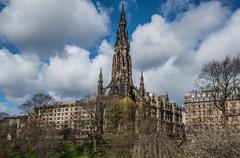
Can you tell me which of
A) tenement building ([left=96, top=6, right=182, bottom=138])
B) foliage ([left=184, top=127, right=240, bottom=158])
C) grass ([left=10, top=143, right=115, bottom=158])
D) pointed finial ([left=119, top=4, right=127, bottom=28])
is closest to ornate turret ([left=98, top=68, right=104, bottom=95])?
tenement building ([left=96, top=6, right=182, bottom=138])

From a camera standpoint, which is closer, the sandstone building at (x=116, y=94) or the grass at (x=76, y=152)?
the grass at (x=76, y=152)

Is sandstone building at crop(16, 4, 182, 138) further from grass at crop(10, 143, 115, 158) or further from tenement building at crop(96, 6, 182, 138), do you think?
grass at crop(10, 143, 115, 158)

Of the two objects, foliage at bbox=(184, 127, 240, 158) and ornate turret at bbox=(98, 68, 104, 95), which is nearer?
foliage at bbox=(184, 127, 240, 158)

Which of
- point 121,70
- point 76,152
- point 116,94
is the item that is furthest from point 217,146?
point 121,70

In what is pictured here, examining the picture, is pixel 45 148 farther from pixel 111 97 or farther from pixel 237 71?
pixel 237 71

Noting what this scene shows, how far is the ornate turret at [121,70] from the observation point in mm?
78125

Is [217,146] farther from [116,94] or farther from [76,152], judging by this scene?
[116,94]

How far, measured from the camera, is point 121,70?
8000 cm

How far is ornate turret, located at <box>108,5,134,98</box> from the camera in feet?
256

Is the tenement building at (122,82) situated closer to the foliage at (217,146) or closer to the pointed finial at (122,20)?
the pointed finial at (122,20)

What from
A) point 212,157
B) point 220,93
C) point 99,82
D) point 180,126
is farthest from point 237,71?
point 180,126

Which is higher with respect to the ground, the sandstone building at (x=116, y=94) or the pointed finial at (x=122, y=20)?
the pointed finial at (x=122, y=20)

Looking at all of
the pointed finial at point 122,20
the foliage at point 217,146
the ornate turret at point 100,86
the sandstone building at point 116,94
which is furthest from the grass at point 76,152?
the pointed finial at point 122,20

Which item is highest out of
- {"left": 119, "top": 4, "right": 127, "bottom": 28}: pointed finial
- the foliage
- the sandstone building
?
{"left": 119, "top": 4, "right": 127, "bottom": 28}: pointed finial
